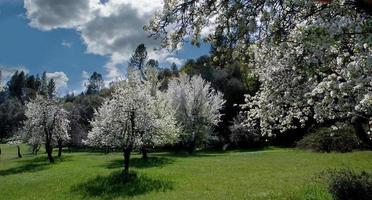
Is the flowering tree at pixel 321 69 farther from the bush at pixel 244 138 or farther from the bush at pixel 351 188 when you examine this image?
the bush at pixel 244 138

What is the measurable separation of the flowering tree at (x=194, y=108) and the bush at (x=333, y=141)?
1654 cm

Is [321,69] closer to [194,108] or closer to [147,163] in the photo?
[147,163]

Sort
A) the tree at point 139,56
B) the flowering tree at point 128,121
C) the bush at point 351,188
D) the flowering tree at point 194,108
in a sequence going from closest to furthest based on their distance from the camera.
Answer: the bush at point 351,188 → the flowering tree at point 128,121 → the flowering tree at point 194,108 → the tree at point 139,56

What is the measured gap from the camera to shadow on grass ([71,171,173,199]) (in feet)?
95.4

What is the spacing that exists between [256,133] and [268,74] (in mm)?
58956

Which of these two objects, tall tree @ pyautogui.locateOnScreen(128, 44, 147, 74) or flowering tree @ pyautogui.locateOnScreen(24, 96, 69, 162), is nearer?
flowering tree @ pyautogui.locateOnScreen(24, 96, 69, 162)

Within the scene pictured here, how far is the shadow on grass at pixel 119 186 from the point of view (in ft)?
95.4

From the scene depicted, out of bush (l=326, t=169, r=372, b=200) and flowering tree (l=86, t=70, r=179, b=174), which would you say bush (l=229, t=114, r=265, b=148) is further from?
bush (l=326, t=169, r=372, b=200)

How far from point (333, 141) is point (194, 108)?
24.0 m

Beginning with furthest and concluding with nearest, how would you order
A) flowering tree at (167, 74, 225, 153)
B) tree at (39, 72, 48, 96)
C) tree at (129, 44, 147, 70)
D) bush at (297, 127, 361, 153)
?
tree at (129, 44, 147, 70), flowering tree at (167, 74, 225, 153), tree at (39, 72, 48, 96), bush at (297, 127, 361, 153)

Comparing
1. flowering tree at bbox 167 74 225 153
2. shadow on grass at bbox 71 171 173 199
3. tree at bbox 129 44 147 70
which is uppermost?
tree at bbox 129 44 147 70

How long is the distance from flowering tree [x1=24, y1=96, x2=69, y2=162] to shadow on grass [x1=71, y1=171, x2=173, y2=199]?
2654 cm

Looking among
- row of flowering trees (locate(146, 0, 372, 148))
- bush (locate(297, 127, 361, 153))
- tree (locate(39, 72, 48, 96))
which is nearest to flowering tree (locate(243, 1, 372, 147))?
row of flowering trees (locate(146, 0, 372, 148))

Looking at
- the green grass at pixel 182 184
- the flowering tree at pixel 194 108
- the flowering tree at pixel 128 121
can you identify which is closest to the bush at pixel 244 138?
Result: the flowering tree at pixel 194 108
